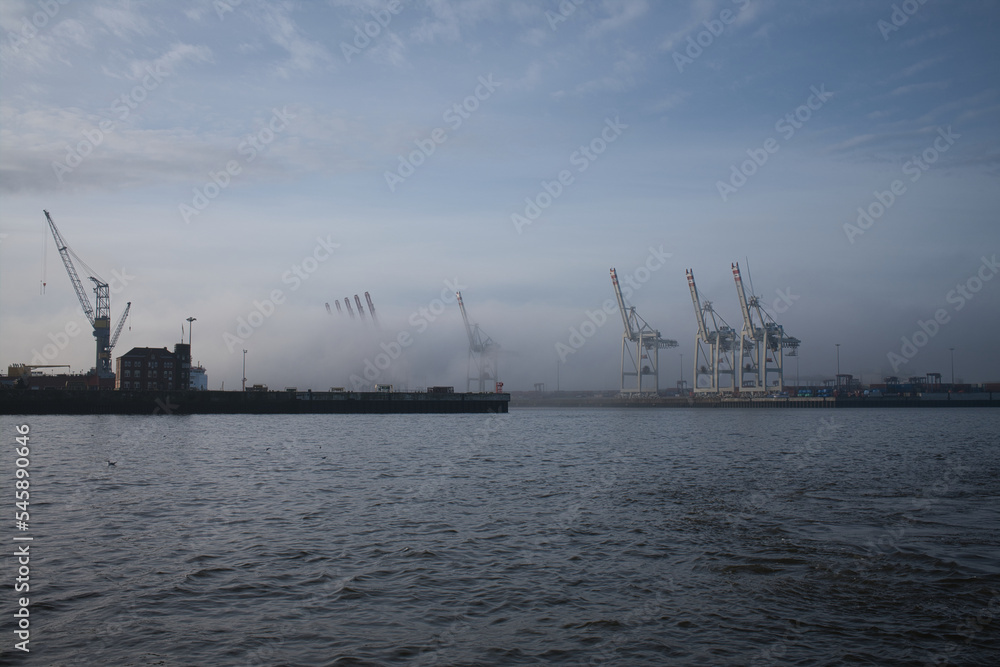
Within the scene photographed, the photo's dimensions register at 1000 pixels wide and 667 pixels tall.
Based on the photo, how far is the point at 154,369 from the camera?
122062 millimetres

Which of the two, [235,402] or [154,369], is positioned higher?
[154,369]

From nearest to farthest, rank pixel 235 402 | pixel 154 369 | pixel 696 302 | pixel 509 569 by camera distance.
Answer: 1. pixel 509 569
2. pixel 235 402
3. pixel 154 369
4. pixel 696 302

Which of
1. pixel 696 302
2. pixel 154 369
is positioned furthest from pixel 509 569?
pixel 696 302

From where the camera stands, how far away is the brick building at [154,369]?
4764 inches

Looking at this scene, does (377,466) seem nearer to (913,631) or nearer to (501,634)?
(501,634)

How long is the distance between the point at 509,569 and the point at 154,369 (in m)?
123

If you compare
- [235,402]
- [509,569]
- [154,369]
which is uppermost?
[154,369]

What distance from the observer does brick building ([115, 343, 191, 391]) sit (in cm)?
12101

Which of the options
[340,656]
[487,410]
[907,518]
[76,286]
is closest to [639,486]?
[907,518]

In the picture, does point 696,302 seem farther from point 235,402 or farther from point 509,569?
point 509,569

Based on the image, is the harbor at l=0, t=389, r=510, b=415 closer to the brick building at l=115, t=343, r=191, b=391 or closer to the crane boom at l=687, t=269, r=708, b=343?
the brick building at l=115, t=343, r=191, b=391

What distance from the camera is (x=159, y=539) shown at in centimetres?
1734

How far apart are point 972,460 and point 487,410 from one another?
101 metres

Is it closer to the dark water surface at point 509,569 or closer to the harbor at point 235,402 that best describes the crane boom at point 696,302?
the harbor at point 235,402
